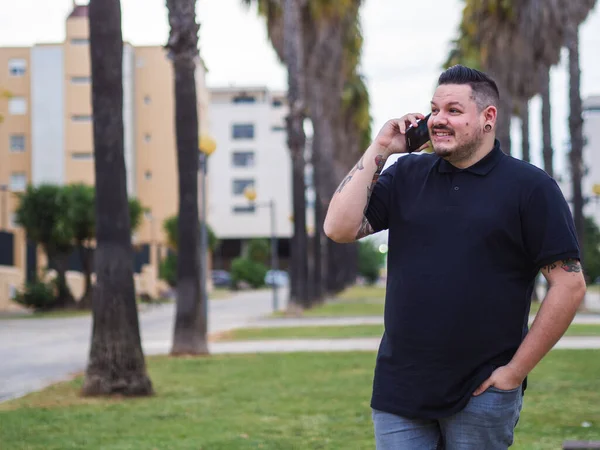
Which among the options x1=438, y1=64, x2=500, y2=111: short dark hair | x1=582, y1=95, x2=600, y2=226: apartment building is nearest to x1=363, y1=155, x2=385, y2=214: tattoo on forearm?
x1=438, y1=64, x2=500, y2=111: short dark hair

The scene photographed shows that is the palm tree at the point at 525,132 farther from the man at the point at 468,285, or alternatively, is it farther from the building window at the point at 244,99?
the building window at the point at 244,99

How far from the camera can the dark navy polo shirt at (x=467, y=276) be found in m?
3.56

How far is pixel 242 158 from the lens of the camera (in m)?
107

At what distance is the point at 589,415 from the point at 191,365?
683cm

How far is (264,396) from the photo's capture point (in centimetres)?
1121

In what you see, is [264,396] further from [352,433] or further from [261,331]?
[261,331]

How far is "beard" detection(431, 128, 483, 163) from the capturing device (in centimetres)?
365

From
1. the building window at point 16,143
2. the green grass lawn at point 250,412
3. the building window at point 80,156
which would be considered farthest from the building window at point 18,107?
the green grass lawn at point 250,412

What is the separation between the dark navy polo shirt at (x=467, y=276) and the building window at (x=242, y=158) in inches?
4090

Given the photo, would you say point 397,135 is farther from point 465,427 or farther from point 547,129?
point 547,129

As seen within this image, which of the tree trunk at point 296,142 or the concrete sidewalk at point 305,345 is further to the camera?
the tree trunk at point 296,142

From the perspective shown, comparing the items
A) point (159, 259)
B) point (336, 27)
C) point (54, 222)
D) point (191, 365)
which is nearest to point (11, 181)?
point (159, 259)

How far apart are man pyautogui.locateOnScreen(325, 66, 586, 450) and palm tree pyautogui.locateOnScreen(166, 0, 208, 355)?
12.9 metres

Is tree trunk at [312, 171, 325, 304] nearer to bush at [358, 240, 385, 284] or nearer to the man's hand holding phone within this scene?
the man's hand holding phone
